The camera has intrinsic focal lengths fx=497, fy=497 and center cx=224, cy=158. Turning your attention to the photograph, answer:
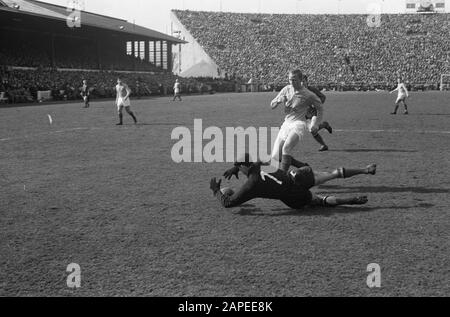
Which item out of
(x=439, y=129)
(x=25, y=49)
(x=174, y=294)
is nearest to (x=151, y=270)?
(x=174, y=294)

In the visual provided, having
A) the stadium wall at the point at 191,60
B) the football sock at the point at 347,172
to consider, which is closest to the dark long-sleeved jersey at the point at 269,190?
the football sock at the point at 347,172

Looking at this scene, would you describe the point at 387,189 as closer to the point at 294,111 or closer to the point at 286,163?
the point at 286,163

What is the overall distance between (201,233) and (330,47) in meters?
72.9

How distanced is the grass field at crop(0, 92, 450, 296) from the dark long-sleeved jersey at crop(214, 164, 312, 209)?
17 centimetres

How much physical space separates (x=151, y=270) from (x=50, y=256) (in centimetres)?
102

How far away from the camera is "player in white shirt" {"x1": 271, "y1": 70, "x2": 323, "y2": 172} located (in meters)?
7.61

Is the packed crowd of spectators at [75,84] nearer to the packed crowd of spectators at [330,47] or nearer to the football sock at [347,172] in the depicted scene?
the packed crowd of spectators at [330,47]

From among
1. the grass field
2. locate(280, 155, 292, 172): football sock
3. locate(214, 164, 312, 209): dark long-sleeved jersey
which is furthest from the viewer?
locate(280, 155, 292, 172): football sock

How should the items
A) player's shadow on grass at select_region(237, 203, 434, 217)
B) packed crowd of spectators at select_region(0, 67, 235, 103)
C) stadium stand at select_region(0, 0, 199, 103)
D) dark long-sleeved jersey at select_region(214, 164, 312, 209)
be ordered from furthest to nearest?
1. stadium stand at select_region(0, 0, 199, 103)
2. packed crowd of spectators at select_region(0, 67, 235, 103)
3. player's shadow on grass at select_region(237, 203, 434, 217)
4. dark long-sleeved jersey at select_region(214, 164, 312, 209)

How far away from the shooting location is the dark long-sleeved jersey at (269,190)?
5.83 m

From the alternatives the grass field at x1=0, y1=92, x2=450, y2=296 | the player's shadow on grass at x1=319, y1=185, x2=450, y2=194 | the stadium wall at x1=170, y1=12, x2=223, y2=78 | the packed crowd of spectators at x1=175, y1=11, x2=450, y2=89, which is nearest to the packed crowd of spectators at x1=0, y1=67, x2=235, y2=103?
the stadium wall at x1=170, y1=12, x2=223, y2=78

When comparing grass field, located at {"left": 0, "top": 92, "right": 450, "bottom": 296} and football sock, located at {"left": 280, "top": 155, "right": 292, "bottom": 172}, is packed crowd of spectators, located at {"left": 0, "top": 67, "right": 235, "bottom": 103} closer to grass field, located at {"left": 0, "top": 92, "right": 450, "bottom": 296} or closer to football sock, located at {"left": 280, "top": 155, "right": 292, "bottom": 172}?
grass field, located at {"left": 0, "top": 92, "right": 450, "bottom": 296}

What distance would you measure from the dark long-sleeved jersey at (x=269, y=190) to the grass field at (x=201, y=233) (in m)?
0.17

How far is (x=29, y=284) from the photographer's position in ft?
12.6
